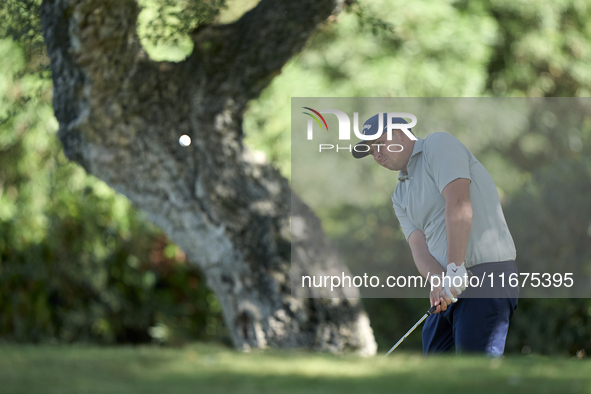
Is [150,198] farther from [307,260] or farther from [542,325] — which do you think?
[542,325]

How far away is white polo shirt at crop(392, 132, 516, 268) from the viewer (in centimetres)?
312

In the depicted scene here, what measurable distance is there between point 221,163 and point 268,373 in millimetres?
2517

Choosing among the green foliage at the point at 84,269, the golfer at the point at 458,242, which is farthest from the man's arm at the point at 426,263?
the green foliage at the point at 84,269

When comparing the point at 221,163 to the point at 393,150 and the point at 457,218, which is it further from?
the point at 457,218

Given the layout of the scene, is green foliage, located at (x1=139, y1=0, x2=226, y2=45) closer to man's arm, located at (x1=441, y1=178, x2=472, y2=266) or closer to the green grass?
man's arm, located at (x1=441, y1=178, x2=472, y2=266)

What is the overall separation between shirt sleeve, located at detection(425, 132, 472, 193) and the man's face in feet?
0.83

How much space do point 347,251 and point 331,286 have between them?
336 cm

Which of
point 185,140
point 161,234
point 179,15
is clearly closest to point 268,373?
point 185,140

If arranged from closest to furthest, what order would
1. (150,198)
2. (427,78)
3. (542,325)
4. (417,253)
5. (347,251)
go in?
(417,253)
(150,198)
(542,325)
(347,251)
(427,78)

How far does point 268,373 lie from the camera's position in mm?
1927

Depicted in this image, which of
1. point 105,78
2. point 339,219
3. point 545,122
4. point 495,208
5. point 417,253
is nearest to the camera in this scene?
point 495,208

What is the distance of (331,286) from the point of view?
4.42 meters

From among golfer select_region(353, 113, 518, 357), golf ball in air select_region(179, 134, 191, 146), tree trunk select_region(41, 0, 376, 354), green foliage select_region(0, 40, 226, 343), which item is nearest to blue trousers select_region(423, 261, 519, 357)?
golfer select_region(353, 113, 518, 357)

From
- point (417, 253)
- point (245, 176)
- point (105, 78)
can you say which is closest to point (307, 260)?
point (245, 176)
